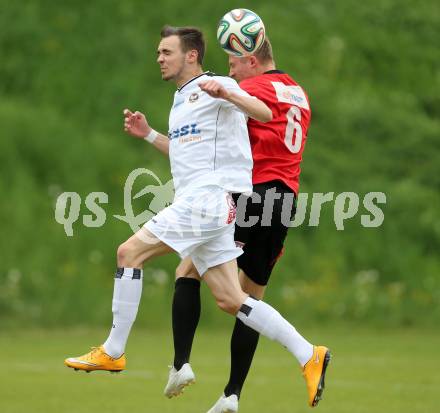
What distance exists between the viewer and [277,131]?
778 cm

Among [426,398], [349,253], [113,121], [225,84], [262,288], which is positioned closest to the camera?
[225,84]

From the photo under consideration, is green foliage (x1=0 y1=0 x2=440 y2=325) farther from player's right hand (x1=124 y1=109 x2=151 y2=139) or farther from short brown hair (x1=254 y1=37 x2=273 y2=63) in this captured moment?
short brown hair (x1=254 y1=37 x2=273 y2=63)

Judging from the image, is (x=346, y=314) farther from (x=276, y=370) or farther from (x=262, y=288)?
(x=262, y=288)

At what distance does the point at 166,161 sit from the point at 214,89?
12.7 meters

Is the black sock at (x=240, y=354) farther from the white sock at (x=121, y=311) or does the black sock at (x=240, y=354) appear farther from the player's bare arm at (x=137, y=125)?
the player's bare arm at (x=137, y=125)

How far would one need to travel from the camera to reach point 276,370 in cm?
1305

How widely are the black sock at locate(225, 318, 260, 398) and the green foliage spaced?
8877 millimetres

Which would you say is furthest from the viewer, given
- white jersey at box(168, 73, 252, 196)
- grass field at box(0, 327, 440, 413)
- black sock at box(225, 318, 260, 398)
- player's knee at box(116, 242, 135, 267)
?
grass field at box(0, 327, 440, 413)

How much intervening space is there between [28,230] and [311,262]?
4.41m

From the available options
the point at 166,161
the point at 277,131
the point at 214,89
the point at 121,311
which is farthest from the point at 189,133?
the point at 166,161

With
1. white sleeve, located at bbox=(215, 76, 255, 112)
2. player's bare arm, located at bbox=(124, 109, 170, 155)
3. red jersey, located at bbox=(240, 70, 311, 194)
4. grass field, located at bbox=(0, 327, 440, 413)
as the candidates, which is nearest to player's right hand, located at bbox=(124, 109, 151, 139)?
player's bare arm, located at bbox=(124, 109, 170, 155)

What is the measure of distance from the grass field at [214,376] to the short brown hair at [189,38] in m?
3.26

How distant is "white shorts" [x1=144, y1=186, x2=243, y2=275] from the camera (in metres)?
7.21

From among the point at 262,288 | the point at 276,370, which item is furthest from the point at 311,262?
the point at 262,288
